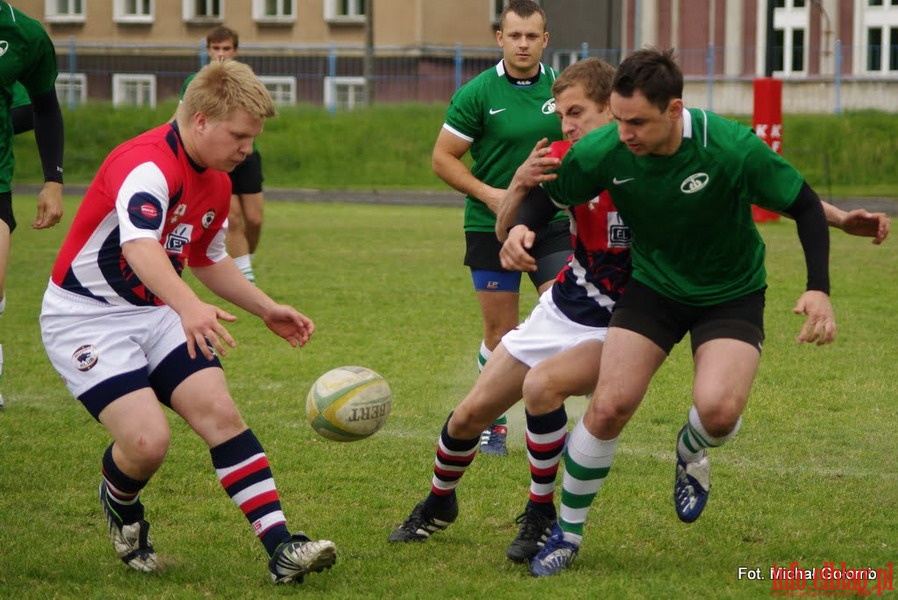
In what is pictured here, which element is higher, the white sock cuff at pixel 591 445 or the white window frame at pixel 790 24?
the white window frame at pixel 790 24

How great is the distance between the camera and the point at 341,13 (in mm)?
39781

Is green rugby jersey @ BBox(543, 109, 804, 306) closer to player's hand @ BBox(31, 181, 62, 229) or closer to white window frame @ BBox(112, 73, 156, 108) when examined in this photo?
player's hand @ BBox(31, 181, 62, 229)

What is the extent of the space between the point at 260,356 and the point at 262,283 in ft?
12.0

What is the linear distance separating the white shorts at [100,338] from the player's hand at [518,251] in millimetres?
1216

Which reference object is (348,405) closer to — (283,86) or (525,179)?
(525,179)

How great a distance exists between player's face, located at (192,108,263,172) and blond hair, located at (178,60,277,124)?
0.9 inches

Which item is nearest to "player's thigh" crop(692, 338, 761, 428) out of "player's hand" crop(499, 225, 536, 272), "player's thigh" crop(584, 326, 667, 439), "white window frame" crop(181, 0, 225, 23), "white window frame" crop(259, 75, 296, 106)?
"player's thigh" crop(584, 326, 667, 439)

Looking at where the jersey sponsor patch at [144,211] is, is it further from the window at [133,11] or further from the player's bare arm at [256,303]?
the window at [133,11]

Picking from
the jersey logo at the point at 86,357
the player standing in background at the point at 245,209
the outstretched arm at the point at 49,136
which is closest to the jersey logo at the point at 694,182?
the jersey logo at the point at 86,357

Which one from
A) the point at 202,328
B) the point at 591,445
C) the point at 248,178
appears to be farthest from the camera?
the point at 248,178

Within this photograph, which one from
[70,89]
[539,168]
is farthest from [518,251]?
[70,89]

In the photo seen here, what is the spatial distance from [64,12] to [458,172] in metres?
38.7

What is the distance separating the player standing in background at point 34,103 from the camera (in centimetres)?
657

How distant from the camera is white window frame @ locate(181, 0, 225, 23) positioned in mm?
40500
